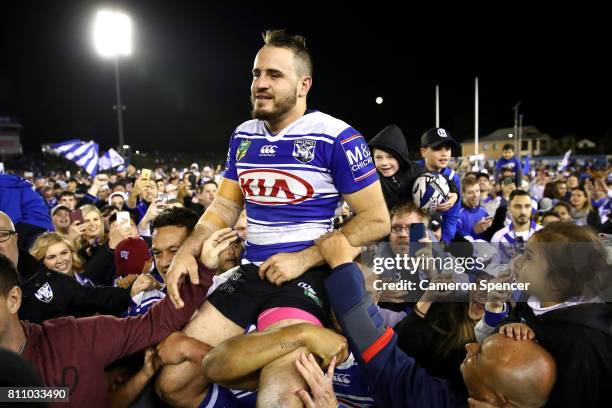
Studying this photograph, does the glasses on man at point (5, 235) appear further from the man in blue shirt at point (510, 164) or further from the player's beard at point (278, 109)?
the man in blue shirt at point (510, 164)

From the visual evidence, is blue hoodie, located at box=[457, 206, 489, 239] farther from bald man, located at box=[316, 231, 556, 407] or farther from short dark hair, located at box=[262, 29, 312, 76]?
short dark hair, located at box=[262, 29, 312, 76]

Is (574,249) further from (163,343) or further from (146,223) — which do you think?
(146,223)

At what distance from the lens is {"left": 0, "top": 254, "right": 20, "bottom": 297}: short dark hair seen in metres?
2.11

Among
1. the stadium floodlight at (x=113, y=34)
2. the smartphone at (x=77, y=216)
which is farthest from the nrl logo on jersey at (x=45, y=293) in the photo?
the stadium floodlight at (x=113, y=34)

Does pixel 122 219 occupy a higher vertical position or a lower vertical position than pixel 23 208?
lower

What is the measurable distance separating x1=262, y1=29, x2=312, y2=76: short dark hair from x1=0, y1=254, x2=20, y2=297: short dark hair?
167cm

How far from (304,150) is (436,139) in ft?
10.6

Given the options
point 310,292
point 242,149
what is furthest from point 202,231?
point 310,292

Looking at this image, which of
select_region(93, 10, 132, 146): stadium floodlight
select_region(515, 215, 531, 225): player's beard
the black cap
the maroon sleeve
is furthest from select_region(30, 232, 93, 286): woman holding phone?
select_region(93, 10, 132, 146): stadium floodlight

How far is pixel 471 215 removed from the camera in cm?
706

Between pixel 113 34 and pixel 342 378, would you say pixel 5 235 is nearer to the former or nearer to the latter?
pixel 342 378

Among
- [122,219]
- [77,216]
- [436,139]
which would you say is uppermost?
[436,139]

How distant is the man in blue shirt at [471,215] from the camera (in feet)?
22.3

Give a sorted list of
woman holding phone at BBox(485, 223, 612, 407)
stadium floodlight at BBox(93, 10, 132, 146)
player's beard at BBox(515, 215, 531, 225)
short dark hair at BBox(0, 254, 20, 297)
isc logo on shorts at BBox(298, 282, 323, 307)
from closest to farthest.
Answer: woman holding phone at BBox(485, 223, 612, 407)
short dark hair at BBox(0, 254, 20, 297)
isc logo on shorts at BBox(298, 282, 323, 307)
player's beard at BBox(515, 215, 531, 225)
stadium floodlight at BBox(93, 10, 132, 146)
